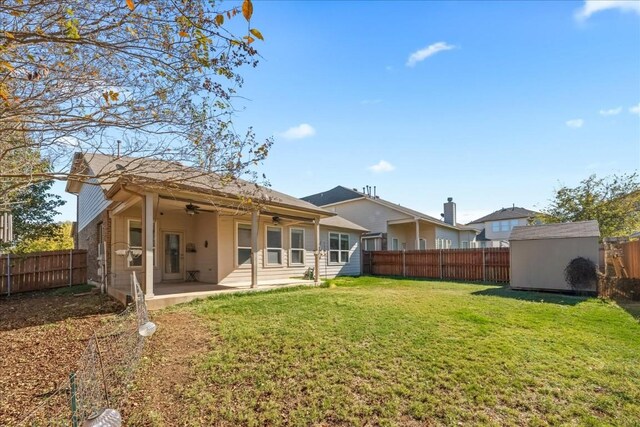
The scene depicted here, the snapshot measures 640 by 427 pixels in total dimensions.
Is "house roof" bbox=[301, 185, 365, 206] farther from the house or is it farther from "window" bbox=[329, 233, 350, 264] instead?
the house

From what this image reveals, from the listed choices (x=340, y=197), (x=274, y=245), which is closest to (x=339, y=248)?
(x=274, y=245)

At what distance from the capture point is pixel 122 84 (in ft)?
15.2

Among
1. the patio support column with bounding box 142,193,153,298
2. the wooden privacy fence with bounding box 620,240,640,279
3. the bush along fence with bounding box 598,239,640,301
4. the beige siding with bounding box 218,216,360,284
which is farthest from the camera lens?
the beige siding with bounding box 218,216,360,284

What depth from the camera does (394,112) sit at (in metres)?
10.9

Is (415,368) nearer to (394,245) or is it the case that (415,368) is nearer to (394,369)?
(394,369)

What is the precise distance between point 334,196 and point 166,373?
71.8 ft

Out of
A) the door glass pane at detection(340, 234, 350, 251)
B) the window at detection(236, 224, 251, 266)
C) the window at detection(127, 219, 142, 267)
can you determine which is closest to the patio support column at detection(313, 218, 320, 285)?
the window at detection(236, 224, 251, 266)

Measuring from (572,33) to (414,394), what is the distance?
329 inches

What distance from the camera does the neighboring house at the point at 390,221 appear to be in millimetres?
21180

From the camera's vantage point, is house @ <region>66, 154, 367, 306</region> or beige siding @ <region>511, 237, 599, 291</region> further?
beige siding @ <region>511, 237, 599, 291</region>

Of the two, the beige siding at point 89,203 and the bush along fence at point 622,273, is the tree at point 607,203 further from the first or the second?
the beige siding at point 89,203

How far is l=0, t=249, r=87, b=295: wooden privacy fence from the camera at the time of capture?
1127 cm

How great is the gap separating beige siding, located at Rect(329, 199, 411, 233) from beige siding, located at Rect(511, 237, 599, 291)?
9.29 m

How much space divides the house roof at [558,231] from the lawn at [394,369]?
3.69 m
